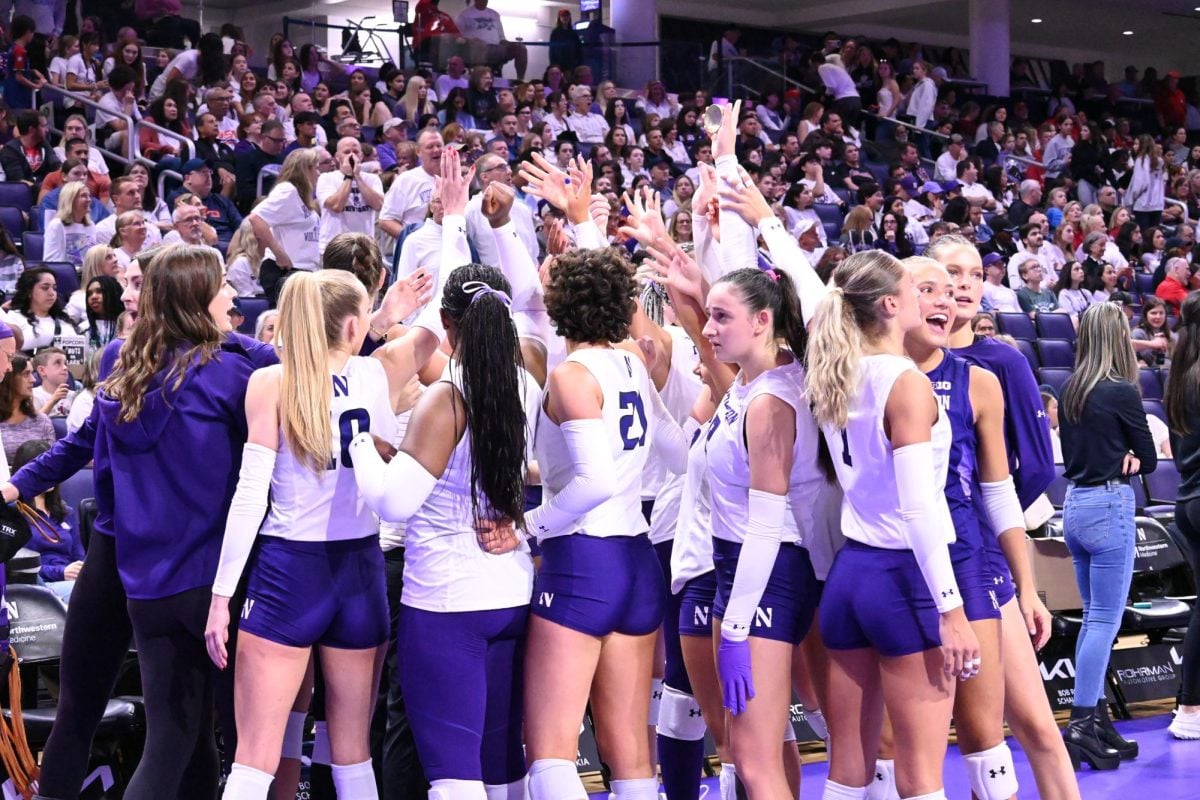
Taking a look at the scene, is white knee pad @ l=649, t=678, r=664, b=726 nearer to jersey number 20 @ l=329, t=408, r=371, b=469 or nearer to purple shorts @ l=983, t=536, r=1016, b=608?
purple shorts @ l=983, t=536, r=1016, b=608

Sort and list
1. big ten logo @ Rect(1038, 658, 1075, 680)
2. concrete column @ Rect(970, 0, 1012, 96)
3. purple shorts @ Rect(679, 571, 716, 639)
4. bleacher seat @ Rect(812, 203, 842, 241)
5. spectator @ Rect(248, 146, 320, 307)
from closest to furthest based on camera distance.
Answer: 1. purple shorts @ Rect(679, 571, 716, 639)
2. big ten logo @ Rect(1038, 658, 1075, 680)
3. spectator @ Rect(248, 146, 320, 307)
4. bleacher seat @ Rect(812, 203, 842, 241)
5. concrete column @ Rect(970, 0, 1012, 96)

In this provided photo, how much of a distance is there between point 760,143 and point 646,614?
11.8 m

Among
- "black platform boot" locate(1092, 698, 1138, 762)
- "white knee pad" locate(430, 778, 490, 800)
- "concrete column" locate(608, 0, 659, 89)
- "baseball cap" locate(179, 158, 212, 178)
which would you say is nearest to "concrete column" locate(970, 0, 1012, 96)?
"concrete column" locate(608, 0, 659, 89)

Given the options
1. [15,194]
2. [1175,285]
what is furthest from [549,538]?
[1175,285]

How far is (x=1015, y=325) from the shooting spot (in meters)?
11.0

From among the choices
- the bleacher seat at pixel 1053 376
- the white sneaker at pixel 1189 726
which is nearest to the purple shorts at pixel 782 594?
the white sneaker at pixel 1189 726

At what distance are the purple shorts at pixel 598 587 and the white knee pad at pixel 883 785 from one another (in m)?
0.67

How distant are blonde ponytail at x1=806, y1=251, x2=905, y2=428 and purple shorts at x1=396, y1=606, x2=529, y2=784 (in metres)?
0.84

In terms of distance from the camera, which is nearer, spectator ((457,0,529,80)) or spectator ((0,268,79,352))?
spectator ((0,268,79,352))

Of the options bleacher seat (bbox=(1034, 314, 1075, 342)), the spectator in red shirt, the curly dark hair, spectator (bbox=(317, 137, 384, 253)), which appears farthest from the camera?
the spectator in red shirt

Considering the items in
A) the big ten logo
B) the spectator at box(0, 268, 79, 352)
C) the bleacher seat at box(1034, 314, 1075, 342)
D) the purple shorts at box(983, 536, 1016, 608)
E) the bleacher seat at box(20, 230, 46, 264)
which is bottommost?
the big ten logo

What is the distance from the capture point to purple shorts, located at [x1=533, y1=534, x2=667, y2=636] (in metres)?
3.18

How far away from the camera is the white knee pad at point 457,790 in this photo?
301cm

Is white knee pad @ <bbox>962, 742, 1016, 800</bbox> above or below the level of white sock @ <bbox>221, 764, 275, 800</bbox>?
below
